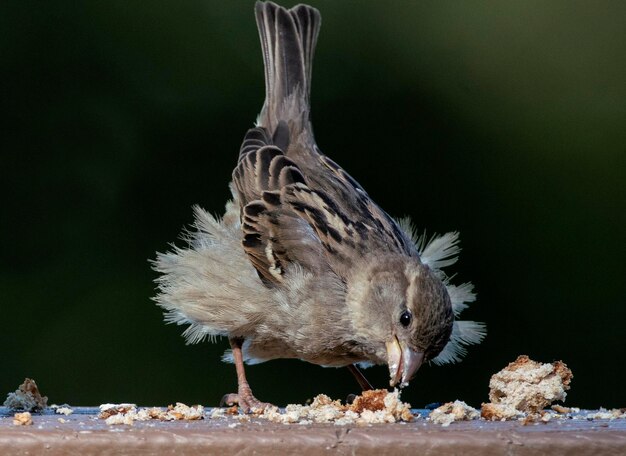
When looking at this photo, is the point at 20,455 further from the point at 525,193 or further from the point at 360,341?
the point at 525,193

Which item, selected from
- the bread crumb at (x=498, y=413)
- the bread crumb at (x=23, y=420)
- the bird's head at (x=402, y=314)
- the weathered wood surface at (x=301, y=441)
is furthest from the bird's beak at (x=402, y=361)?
the bread crumb at (x=23, y=420)

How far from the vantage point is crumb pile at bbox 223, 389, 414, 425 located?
1.93 meters

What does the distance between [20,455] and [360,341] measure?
4.28ft

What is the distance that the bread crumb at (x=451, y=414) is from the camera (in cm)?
193

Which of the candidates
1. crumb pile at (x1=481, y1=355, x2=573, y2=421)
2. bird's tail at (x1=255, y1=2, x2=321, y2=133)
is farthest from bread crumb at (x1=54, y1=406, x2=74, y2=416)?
bird's tail at (x1=255, y1=2, x2=321, y2=133)

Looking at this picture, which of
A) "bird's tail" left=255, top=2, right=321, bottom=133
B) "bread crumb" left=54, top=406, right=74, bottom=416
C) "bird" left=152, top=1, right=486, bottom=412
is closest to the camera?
"bread crumb" left=54, top=406, right=74, bottom=416

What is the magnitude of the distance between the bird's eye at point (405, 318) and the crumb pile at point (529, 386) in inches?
17.2

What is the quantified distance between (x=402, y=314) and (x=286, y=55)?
128 cm

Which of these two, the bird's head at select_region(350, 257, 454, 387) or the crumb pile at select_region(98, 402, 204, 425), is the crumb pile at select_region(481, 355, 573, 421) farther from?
the crumb pile at select_region(98, 402, 204, 425)

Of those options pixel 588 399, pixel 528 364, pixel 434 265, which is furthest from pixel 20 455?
pixel 588 399

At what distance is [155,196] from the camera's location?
372 centimetres

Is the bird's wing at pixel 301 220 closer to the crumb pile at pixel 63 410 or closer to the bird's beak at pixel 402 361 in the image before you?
the bird's beak at pixel 402 361

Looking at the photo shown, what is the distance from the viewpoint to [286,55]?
12.4ft

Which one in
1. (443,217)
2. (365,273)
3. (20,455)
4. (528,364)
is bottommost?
(20,455)
